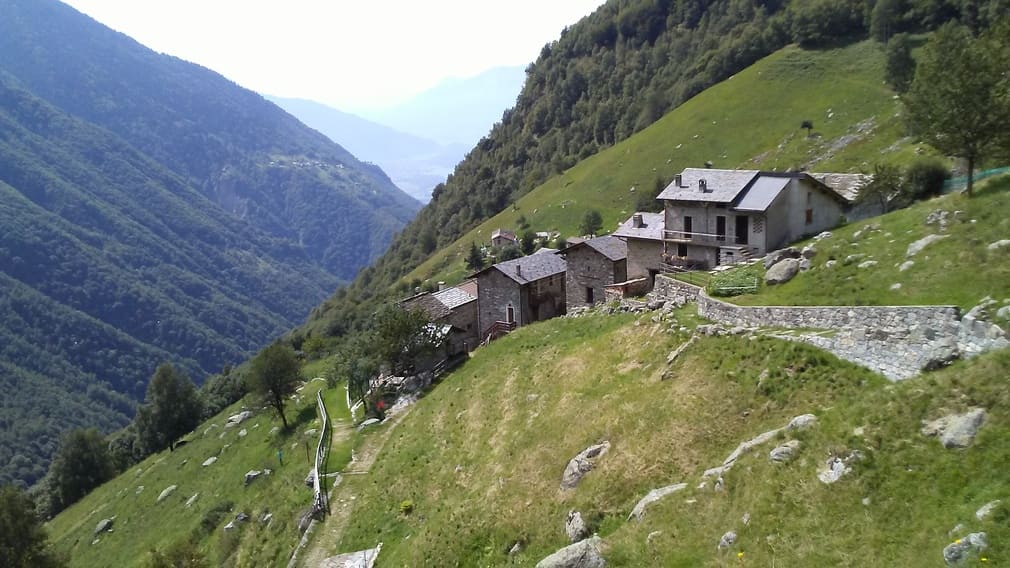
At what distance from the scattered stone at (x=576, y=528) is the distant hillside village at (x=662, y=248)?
2672 centimetres

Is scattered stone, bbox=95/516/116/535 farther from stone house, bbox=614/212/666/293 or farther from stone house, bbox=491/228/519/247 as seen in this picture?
stone house, bbox=491/228/519/247

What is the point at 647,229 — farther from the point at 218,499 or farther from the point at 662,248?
the point at 218,499

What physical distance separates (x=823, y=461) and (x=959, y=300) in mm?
10010

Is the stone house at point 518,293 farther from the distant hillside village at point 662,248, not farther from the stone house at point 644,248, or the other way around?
the stone house at point 644,248

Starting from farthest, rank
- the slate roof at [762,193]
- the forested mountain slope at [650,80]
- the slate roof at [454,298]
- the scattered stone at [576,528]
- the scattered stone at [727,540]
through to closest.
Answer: the forested mountain slope at [650,80], the slate roof at [454,298], the slate roof at [762,193], the scattered stone at [576,528], the scattered stone at [727,540]

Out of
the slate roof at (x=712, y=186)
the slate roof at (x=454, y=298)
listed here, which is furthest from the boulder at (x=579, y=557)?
the slate roof at (x=454, y=298)

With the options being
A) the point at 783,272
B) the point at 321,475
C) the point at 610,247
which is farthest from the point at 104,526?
the point at 783,272

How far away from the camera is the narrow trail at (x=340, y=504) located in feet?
121

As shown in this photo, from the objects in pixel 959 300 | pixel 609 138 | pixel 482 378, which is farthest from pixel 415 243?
pixel 959 300

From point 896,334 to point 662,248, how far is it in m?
28.8

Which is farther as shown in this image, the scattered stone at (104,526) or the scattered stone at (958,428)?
the scattered stone at (104,526)

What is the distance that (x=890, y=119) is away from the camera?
8994 cm

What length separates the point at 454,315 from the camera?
61.7 metres

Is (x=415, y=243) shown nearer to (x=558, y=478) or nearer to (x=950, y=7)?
(x=950, y=7)
